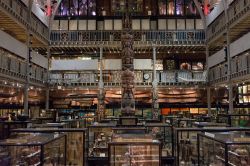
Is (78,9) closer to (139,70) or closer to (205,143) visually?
(139,70)

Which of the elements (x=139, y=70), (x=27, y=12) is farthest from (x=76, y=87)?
(x=27, y=12)

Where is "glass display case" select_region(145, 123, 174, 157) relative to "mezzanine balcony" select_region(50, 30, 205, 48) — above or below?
below

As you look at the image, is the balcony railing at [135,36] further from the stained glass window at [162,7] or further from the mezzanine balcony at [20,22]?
the stained glass window at [162,7]

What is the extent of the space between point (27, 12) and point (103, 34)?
8.43m

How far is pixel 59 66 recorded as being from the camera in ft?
107

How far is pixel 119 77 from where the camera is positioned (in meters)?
30.3

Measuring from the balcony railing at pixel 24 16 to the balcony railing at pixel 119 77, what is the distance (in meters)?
4.07

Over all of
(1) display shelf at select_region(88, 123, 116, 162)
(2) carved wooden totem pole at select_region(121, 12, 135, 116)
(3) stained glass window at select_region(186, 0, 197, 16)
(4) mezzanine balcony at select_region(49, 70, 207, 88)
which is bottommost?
(1) display shelf at select_region(88, 123, 116, 162)

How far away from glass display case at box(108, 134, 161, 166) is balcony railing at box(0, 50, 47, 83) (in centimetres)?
1407

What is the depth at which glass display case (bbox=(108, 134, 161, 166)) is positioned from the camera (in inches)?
277

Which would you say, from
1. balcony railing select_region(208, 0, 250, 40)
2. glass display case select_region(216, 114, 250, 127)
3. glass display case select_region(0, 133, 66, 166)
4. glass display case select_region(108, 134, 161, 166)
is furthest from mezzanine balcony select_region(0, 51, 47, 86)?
balcony railing select_region(208, 0, 250, 40)

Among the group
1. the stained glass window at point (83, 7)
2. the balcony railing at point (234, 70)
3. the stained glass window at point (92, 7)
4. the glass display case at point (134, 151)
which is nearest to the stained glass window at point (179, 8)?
the balcony railing at point (234, 70)

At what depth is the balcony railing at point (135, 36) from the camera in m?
30.8

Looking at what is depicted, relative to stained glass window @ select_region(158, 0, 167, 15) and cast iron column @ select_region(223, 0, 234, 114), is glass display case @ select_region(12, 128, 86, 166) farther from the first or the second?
stained glass window @ select_region(158, 0, 167, 15)
